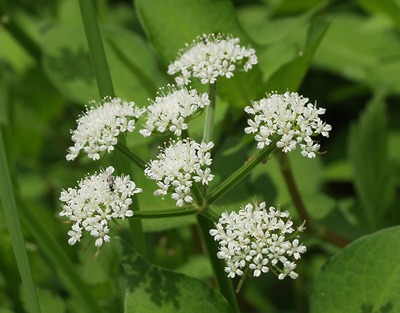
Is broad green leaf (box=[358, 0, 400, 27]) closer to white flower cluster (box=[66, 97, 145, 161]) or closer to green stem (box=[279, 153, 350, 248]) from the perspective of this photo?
green stem (box=[279, 153, 350, 248])

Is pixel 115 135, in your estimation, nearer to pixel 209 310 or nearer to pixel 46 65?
pixel 209 310

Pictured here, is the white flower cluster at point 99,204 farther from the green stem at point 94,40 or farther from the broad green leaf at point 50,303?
the broad green leaf at point 50,303

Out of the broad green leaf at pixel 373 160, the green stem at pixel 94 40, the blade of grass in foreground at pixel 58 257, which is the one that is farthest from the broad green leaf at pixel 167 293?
the broad green leaf at pixel 373 160

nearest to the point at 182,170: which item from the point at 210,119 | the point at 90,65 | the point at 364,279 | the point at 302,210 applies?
the point at 210,119

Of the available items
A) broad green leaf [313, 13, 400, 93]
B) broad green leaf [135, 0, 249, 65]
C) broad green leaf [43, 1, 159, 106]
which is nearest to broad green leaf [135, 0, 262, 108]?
broad green leaf [135, 0, 249, 65]

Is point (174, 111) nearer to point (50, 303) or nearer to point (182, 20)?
point (182, 20)

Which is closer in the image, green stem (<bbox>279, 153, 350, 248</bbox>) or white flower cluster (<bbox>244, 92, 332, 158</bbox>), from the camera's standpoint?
white flower cluster (<bbox>244, 92, 332, 158</bbox>)

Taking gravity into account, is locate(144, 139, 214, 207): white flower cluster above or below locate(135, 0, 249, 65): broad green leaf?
below
